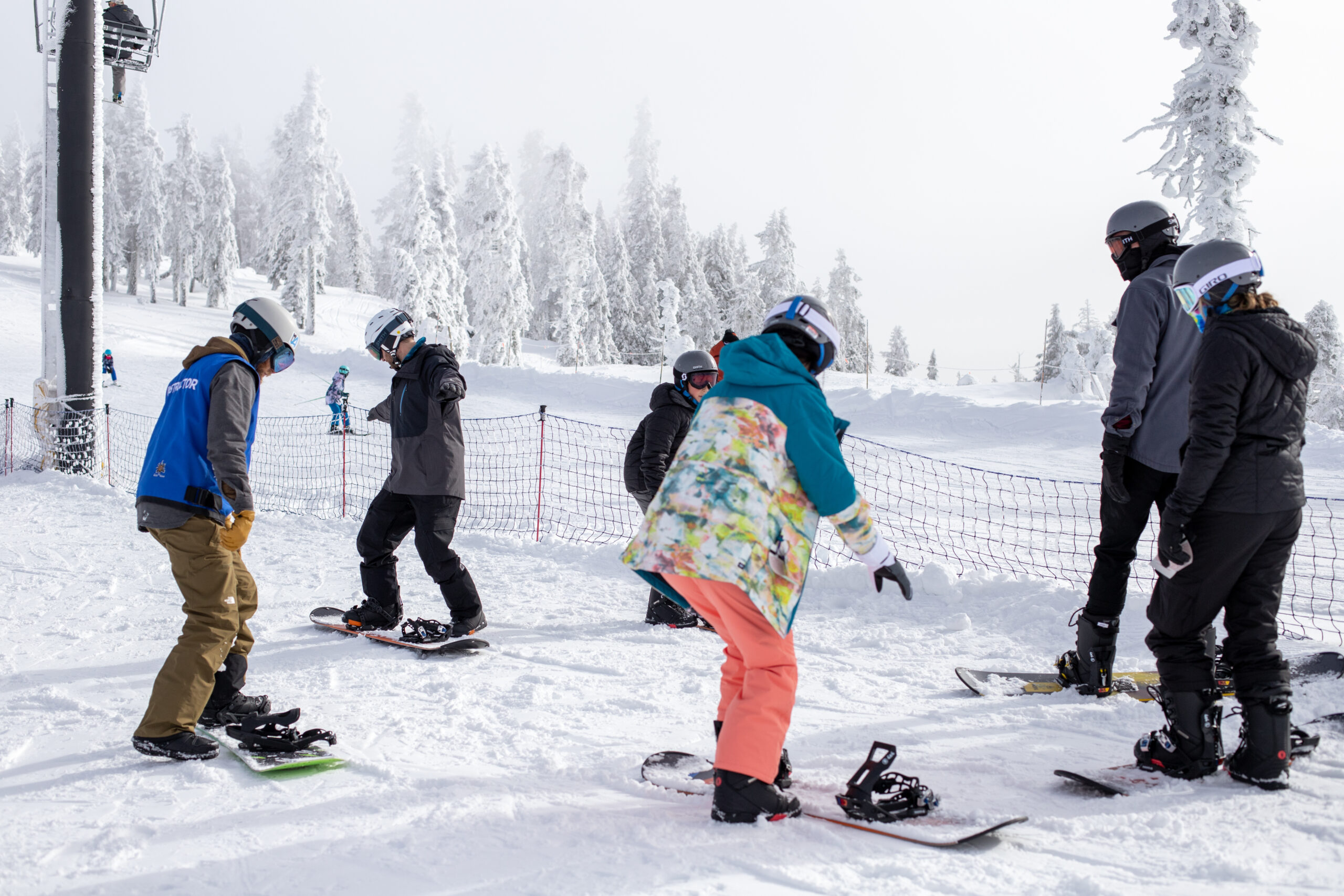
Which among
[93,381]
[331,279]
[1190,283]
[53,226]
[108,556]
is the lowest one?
[108,556]

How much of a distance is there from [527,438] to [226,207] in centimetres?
3867

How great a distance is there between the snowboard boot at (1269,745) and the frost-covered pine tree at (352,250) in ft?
193

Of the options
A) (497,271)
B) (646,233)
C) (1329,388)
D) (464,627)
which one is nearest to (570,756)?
(464,627)

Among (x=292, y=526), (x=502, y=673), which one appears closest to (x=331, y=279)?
(x=292, y=526)

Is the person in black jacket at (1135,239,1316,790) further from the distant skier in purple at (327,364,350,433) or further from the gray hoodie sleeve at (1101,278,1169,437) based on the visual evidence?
the distant skier in purple at (327,364,350,433)

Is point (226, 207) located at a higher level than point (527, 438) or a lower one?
higher

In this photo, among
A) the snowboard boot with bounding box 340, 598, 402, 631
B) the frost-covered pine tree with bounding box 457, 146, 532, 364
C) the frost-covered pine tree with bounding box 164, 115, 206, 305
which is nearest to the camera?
the snowboard boot with bounding box 340, 598, 402, 631

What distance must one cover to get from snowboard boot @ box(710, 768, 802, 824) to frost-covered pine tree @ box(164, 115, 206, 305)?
5417 centimetres

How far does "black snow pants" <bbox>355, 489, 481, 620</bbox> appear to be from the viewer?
16.3 feet

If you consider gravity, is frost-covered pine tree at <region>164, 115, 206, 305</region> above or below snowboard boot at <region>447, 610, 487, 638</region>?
above

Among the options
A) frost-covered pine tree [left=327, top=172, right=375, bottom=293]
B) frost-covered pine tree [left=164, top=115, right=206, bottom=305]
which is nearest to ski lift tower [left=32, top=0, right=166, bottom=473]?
frost-covered pine tree [left=164, top=115, right=206, bottom=305]

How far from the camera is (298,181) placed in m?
42.6

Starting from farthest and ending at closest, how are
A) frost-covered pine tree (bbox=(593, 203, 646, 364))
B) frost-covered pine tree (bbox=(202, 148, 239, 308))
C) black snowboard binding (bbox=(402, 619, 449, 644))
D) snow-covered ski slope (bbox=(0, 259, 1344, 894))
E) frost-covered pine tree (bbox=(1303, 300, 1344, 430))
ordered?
frost-covered pine tree (bbox=(202, 148, 239, 308)) → frost-covered pine tree (bbox=(593, 203, 646, 364)) → frost-covered pine tree (bbox=(1303, 300, 1344, 430)) → black snowboard binding (bbox=(402, 619, 449, 644)) → snow-covered ski slope (bbox=(0, 259, 1344, 894))

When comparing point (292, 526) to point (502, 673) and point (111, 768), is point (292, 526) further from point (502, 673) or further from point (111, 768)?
point (111, 768)
